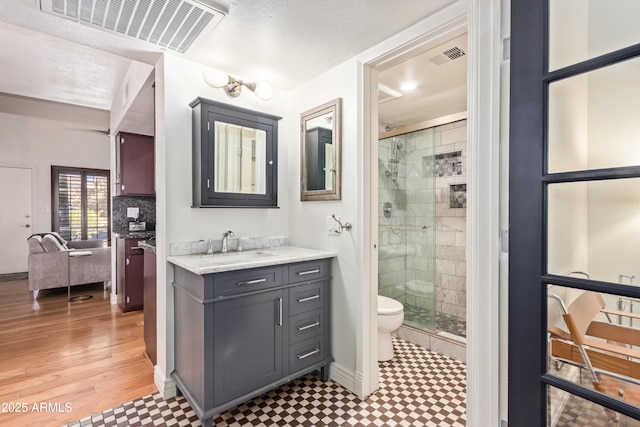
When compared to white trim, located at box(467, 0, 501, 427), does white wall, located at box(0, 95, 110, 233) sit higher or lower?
higher

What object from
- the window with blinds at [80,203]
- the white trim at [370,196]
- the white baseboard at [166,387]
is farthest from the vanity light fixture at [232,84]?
the window with blinds at [80,203]

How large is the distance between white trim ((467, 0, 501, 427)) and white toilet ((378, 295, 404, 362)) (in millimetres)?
932

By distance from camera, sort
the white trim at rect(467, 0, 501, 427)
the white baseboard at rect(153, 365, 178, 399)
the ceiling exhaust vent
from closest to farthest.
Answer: the white trim at rect(467, 0, 501, 427)
the ceiling exhaust vent
the white baseboard at rect(153, 365, 178, 399)

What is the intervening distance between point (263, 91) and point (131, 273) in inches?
109

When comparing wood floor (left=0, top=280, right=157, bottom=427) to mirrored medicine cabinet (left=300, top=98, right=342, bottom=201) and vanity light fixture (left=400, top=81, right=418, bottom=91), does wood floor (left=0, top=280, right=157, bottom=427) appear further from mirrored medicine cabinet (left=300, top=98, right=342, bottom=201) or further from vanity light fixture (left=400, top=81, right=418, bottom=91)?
vanity light fixture (left=400, top=81, right=418, bottom=91)

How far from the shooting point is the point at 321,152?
91.4 inches

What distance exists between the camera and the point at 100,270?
14.3 ft

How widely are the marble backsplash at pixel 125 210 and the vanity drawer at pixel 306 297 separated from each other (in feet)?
10.7

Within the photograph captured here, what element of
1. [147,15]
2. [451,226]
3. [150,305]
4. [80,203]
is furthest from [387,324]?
[80,203]

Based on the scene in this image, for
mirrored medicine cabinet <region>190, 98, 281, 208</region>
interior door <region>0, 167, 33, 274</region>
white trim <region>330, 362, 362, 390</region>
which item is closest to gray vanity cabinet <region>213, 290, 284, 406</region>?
white trim <region>330, 362, 362, 390</region>

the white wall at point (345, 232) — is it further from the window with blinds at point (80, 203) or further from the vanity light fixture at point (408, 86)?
the window with blinds at point (80, 203)

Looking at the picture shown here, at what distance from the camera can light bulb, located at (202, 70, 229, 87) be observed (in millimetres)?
2068

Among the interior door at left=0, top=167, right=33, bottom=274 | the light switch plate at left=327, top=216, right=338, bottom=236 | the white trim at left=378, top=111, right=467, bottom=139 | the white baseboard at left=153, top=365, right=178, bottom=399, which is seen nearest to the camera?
the white baseboard at left=153, top=365, right=178, bottom=399

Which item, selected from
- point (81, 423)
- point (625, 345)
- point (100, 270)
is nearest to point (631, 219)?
point (625, 345)
